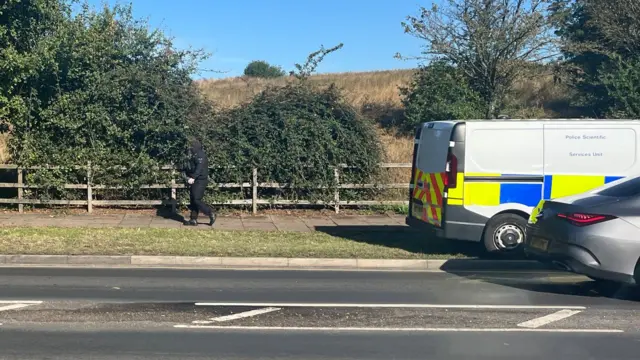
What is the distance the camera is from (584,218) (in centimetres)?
810

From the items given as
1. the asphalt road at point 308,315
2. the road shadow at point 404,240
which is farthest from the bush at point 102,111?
the asphalt road at point 308,315

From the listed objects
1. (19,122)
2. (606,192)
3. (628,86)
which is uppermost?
(628,86)

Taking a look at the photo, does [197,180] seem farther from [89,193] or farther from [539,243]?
[539,243]

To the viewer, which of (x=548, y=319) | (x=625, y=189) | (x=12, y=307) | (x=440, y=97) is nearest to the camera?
(x=548, y=319)

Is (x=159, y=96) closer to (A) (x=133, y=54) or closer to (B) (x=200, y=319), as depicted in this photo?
(A) (x=133, y=54)

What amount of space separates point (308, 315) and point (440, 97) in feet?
55.0

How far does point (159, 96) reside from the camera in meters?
15.5

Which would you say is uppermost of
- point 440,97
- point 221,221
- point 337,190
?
point 440,97

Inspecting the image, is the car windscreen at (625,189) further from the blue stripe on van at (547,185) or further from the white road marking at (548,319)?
the blue stripe on van at (547,185)

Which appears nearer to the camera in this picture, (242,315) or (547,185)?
(242,315)

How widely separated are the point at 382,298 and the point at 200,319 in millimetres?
2254

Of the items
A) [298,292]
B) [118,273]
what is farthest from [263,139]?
[298,292]

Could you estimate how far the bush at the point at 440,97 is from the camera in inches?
848

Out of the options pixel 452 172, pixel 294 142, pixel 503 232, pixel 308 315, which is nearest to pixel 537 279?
pixel 503 232
